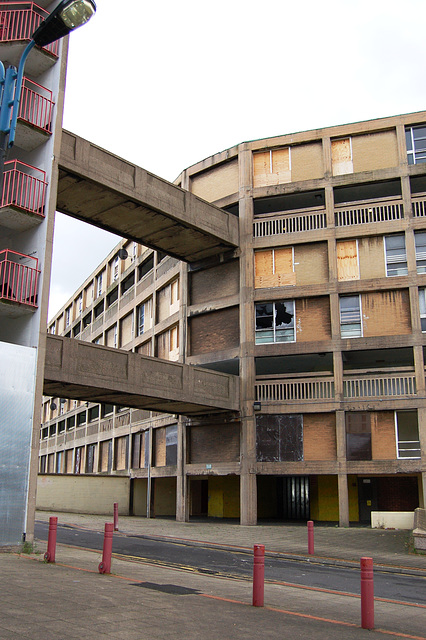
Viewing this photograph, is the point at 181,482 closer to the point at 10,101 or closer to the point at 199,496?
the point at 199,496

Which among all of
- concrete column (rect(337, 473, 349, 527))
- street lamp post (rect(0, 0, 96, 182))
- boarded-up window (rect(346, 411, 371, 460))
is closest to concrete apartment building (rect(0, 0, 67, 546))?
street lamp post (rect(0, 0, 96, 182))

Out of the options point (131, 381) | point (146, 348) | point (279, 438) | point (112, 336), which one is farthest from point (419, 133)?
point (112, 336)

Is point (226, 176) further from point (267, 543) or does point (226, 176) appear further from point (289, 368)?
point (267, 543)

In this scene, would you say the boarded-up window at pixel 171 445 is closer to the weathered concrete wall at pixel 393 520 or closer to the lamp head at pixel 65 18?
the weathered concrete wall at pixel 393 520

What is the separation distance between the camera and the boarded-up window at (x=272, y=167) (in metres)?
31.5

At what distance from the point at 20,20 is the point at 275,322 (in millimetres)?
17292

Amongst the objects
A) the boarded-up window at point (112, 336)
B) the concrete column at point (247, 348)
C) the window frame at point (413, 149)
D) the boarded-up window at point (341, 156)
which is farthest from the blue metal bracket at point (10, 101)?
the boarded-up window at point (112, 336)

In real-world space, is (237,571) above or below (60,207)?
below

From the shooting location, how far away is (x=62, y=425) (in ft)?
204

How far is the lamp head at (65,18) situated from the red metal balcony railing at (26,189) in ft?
33.6

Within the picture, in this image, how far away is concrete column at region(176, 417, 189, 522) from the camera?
3098 cm

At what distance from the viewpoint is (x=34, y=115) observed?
61.4 feet

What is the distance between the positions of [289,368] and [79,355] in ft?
50.7

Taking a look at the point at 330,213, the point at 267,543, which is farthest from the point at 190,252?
the point at 267,543
